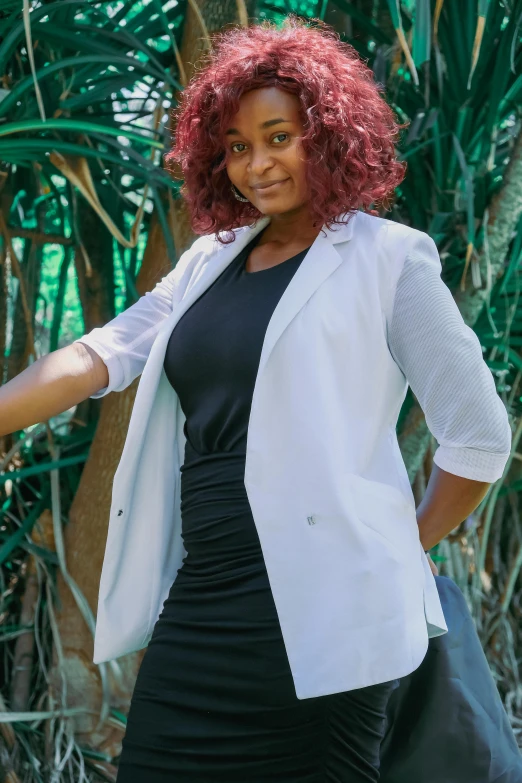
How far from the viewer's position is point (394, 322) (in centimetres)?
136

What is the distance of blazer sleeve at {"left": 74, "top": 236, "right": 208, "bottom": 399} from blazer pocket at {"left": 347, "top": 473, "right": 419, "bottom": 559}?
0.42 metres

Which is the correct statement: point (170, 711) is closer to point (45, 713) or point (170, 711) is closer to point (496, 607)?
point (45, 713)

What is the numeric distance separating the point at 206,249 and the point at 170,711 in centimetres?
70

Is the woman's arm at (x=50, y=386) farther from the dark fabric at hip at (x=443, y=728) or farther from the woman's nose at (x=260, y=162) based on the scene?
the dark fabric at hip at (x=443, y=728)

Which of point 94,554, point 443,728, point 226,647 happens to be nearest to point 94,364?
point 226,647

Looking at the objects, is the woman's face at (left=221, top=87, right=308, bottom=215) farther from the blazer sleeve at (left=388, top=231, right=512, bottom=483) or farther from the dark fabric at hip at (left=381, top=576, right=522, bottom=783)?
the dark fabric at hip at (left=381, top=576, right=522, bottom=783)

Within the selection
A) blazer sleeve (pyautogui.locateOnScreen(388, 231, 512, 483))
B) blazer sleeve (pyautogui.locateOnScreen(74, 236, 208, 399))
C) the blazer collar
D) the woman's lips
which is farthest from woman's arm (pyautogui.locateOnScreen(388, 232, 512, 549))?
blazer sleeve (pyautogui.locateOnScreen(74, 236, 208, 399))

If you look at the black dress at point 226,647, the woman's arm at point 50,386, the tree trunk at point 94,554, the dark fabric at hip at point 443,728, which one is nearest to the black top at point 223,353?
the black dress at point 226,647

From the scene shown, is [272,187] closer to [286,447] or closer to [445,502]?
[286,447]

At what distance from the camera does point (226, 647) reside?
1.40m

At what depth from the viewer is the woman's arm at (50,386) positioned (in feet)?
4.63

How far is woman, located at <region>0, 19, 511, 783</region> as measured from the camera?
A: 1.31 metres

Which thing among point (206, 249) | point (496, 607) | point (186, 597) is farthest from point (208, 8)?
point (496, 607)

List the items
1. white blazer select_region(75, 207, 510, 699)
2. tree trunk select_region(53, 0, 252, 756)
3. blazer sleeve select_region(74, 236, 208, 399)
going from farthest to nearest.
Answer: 1. tree trunk select_region(53, 0, 252, 756)
2. blazer sleeve select_region(74, 236, 208, 399)
3. white blazer select_region(75, 207, 510, 699)
